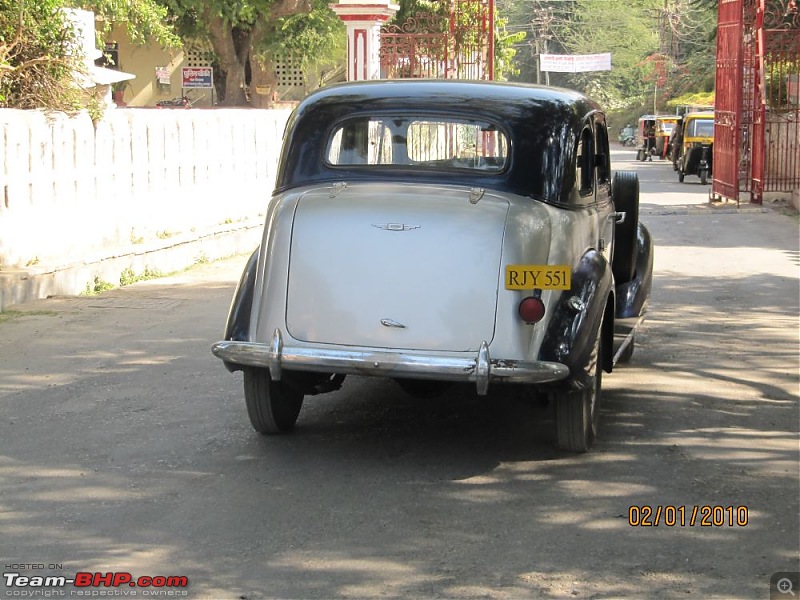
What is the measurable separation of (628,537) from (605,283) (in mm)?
1741

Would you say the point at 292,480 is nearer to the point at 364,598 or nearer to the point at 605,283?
the point at 364,598

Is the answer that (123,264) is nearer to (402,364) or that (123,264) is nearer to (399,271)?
(399,271)

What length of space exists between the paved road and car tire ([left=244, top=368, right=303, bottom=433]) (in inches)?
5.6

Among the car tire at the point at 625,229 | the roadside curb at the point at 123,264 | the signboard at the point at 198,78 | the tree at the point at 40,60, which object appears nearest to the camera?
the car tire at the point at 625,229

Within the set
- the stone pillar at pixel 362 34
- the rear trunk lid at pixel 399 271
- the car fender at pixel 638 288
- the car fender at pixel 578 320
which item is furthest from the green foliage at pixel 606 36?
the rear trunk lid at pixel 399 271

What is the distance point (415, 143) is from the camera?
6633mm

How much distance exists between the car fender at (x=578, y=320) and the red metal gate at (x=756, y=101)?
674 inches

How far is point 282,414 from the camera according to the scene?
656 centimetres

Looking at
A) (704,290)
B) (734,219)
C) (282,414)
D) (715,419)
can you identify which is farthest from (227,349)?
(734,219)

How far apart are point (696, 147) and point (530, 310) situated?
2678cm

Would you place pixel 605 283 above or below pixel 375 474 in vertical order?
above

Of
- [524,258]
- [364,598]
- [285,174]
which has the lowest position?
[364,598]

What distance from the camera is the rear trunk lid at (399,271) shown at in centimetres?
581

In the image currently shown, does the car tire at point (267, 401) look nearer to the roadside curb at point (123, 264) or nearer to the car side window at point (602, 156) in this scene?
the car side window at point (602, 156)
